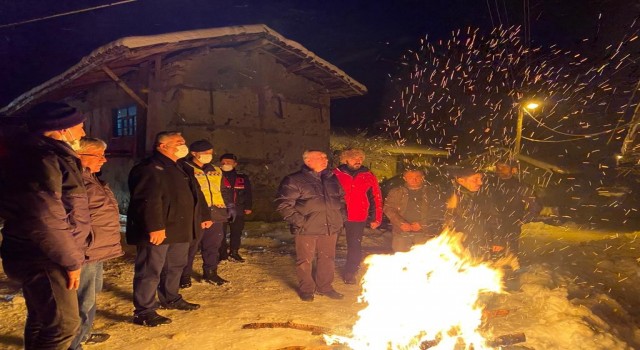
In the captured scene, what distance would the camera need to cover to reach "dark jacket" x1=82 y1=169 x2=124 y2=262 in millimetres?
3508

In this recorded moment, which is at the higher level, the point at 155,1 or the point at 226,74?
the point at 155,1

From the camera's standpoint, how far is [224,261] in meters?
7.34

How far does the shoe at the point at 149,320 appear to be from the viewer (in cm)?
→ 429

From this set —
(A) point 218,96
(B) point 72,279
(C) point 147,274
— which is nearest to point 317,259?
(C) point 147,274

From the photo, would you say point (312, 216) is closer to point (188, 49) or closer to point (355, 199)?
point (355, 199)

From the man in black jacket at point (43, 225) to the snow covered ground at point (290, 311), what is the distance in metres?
1.18

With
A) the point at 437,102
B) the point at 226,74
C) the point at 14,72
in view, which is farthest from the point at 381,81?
the point at 14,72

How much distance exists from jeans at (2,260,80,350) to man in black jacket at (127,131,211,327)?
1.38m

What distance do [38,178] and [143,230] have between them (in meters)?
1.62

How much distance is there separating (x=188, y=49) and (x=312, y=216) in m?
6.31

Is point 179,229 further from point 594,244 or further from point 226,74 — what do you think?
point 594,244

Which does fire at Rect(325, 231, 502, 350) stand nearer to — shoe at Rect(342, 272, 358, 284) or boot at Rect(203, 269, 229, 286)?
shoe at Rect(342, 272, 358, 284)

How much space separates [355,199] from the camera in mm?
6078

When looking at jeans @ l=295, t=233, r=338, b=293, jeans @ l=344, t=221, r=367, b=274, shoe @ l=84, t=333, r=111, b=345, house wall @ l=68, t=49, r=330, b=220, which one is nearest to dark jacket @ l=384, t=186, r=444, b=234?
jeans @ l=344, t=221, r=367, b=274
